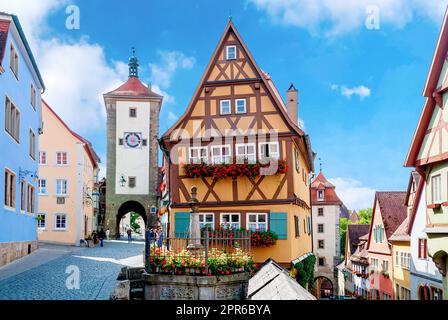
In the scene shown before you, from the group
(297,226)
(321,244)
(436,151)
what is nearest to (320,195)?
(321,244)

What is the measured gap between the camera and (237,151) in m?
17.0

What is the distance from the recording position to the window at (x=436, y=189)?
38.7 feet

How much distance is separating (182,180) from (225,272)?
6061 mm

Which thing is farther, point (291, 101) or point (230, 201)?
point (291, 101)

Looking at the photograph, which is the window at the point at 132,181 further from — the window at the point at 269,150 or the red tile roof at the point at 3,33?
the red tile roof at the point at 3,33

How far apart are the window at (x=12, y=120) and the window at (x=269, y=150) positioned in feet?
25.8

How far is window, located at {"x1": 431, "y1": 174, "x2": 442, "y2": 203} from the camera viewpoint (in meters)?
11.8

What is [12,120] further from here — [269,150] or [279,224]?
[279,224]

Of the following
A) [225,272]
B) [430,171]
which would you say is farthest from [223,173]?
[430,171]

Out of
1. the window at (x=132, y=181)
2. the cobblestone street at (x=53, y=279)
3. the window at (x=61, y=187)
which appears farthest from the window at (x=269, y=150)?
the window at (x=132, y=181)

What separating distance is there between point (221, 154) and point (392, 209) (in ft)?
42.2

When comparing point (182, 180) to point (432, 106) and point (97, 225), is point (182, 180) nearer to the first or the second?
point (432, 106)

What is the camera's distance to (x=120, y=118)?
3303 centimetres
